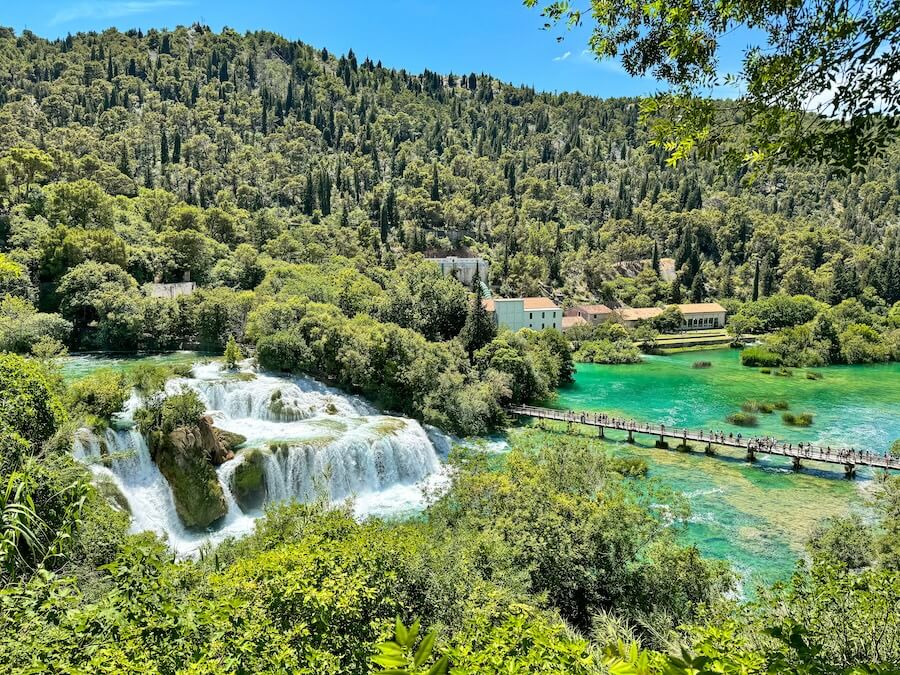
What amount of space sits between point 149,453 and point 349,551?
1486cm

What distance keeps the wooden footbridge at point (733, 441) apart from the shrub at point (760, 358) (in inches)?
1106

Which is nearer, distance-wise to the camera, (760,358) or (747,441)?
(747,441)

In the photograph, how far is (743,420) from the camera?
33281mm

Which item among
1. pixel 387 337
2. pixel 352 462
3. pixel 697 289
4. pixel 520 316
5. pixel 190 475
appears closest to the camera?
pixel 190 475

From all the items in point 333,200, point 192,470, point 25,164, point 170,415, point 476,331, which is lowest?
point 192,470

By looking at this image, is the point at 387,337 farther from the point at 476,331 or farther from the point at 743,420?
the point at 743,420

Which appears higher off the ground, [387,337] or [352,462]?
[387,337]

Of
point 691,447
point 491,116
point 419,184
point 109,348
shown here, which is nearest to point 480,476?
point 691,447

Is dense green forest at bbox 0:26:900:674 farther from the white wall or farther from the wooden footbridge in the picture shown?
the white wall

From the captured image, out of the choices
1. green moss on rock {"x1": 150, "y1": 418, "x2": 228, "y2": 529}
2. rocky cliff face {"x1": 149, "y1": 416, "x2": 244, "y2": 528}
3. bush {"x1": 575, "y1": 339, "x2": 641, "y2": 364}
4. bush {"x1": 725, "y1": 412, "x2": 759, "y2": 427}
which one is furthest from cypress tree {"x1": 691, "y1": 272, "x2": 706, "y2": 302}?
green moss on rock {"x1": 150, "y1": 418, "x2": 228, "y2": 529}

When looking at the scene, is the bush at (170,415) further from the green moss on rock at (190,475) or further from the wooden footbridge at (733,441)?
the wooden footbridge at (733,441)

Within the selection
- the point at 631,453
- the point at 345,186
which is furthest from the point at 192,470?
the point at 345,186

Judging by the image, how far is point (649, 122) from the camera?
480 cm

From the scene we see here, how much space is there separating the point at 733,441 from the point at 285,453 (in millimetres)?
23539
